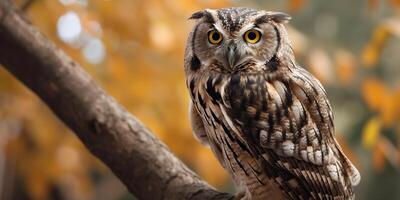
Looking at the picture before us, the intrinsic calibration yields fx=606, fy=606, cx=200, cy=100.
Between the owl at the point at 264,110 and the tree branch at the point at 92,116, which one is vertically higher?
the tree branch at the point at 92,116

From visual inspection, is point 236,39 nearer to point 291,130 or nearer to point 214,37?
point 214,37

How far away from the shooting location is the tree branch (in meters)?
2.01

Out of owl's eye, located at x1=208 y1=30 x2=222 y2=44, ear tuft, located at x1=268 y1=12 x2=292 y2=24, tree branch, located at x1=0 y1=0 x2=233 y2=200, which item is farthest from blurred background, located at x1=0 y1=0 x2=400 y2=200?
owl's eye, located at x1=208 y1=30 x2=222 y2=44

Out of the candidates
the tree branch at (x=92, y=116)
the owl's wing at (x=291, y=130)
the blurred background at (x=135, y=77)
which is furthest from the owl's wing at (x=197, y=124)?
the blurred background at (x=135, y=77)

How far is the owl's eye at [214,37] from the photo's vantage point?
1.89 meters

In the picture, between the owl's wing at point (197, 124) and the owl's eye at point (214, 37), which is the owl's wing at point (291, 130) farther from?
the owl's wing at point (197, 124)

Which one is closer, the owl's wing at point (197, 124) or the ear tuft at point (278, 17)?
the ear tuft at point (278, 17)

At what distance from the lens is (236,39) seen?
6.06 feet

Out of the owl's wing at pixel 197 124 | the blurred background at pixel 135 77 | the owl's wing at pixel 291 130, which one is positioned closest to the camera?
the owl's wing at pixel 291 130

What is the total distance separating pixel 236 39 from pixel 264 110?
232 millimetres

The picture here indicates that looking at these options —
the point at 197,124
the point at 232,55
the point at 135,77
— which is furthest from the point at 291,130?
the point at 135,77

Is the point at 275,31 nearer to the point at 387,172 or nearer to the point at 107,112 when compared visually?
the point at 107,112

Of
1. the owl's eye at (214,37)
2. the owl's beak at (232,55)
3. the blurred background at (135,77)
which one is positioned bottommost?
the owl's beak at (232,55)

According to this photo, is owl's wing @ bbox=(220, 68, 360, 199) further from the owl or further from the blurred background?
the blurred background
